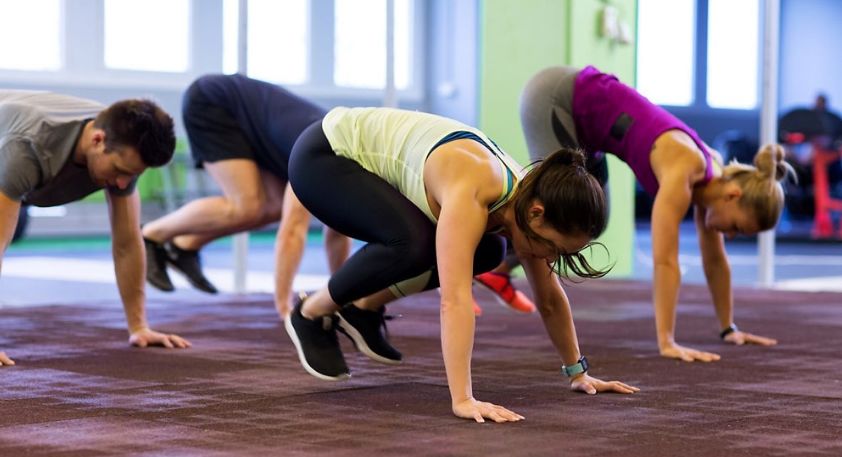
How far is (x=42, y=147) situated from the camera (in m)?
2.80

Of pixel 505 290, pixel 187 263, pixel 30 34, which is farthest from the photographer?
pixel 30 34

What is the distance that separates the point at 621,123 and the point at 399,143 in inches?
48.3

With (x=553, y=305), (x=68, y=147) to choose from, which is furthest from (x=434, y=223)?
(x=68, y=147)

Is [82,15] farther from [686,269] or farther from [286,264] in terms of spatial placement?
[286,264]

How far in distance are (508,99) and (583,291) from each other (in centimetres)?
121

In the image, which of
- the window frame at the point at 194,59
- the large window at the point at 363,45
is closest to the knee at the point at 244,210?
the window frame at the point at 194,59

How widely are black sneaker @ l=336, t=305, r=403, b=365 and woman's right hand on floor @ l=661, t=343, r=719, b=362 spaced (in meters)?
0.82

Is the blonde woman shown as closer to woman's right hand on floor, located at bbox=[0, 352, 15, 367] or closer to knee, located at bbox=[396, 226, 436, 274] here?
knee, located at bbox=[396, 226, 436, 274]

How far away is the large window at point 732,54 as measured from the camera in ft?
40.0

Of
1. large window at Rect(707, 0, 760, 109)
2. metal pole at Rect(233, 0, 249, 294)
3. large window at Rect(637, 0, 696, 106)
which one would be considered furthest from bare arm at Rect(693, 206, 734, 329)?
large window at Rect(707, 0, 760, 109)

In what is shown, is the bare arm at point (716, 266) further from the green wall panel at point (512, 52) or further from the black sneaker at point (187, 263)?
the green wall panel at point (512, 52)

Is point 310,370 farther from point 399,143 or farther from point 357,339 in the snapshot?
point 399,143

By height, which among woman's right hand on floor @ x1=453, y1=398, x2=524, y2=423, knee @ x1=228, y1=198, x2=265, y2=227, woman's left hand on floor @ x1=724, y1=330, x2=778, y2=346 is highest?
knee @ x1=228, y1=198, x2=265, y2=227

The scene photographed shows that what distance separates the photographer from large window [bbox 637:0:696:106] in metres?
11.4
